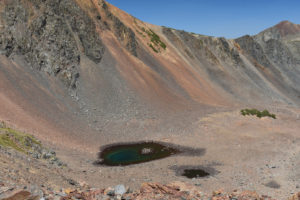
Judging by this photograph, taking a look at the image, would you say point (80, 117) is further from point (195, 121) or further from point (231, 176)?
point (231, 176)

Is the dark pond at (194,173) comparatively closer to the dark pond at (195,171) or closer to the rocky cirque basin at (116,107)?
the dark pond at (195,171)

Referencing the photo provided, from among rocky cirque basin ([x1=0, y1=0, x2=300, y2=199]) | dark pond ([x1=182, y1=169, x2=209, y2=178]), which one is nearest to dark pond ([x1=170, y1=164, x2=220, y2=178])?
dark pond ([x1=182, y1=169, x2=209, y2=178])

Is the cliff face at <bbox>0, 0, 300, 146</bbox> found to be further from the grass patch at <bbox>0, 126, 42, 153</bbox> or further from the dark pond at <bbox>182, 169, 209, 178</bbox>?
the dark pond at <bbox>182, 169, 209, 178</bbox>

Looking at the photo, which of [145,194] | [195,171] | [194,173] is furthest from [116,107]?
[145,194]

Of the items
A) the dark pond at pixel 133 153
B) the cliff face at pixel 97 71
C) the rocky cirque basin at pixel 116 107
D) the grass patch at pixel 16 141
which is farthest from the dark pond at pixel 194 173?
the cliff face at pixel 97 71

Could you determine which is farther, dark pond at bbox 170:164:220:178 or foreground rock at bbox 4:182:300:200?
dark pond at bbox 170:164:220:178
